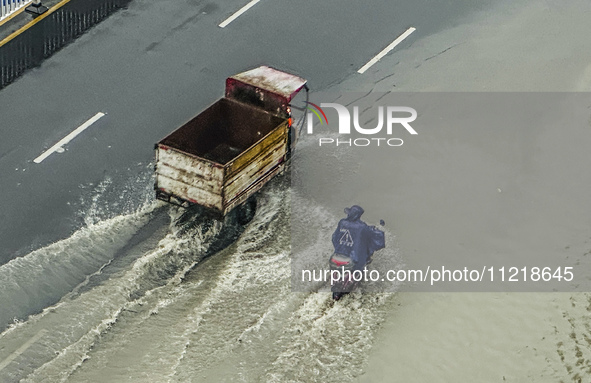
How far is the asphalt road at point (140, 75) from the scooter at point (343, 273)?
4970 millimetres

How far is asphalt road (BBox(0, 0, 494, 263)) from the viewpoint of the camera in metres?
21.8

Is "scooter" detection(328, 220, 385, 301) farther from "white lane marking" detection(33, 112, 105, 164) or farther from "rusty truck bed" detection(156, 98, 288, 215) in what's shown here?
"white lane marking" detection(33, 112, 105, 164)

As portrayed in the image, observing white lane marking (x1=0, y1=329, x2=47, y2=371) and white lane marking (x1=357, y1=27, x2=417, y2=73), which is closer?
white lane marking (x1=0, y1=329, x2=47, y2=371)

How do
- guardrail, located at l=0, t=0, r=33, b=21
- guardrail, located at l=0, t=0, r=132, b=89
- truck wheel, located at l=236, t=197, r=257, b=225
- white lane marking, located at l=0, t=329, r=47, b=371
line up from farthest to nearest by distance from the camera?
guardrail, located at l=0, t=0, r=33, b=21 < guardrail, located at l=0, t=0, r=132, b=89 < truck wheel, located at l=236, t=197, r=257, b=225 < white lane marking, located at l=0, t=329, r=47, b=371

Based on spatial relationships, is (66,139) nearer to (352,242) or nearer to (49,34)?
(49,34)

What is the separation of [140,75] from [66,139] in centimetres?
277

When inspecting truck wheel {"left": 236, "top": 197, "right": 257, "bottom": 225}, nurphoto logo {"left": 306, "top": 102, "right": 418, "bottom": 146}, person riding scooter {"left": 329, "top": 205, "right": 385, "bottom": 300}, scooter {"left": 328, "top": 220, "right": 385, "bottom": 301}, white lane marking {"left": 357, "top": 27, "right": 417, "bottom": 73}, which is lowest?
scooter {"left": 328, "top": 220, "right": 385, "bottom": 301}

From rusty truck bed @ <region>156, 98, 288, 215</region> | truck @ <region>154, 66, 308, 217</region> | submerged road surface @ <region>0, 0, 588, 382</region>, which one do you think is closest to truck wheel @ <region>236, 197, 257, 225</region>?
submerged road surface @ <region>0, 0, 588, 382</region>

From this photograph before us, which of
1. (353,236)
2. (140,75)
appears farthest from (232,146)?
(353,236)

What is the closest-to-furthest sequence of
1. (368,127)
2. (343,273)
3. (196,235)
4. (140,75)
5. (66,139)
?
(343,273) → (196,235) → (66,139) → (368,127) → (140,75)

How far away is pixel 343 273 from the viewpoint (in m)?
19.1

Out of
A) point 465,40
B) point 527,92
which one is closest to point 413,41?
point 465,40

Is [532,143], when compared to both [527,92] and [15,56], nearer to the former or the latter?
[527,92]

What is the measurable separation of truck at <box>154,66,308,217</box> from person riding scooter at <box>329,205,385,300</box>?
229cm
